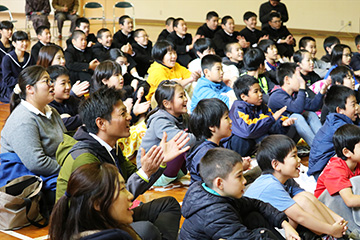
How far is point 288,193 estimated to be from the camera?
2.30m

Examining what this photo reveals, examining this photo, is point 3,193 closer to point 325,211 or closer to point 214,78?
point 325,211

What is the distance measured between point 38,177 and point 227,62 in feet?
9.91

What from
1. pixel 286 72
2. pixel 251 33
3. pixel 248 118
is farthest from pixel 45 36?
pixel 248 118

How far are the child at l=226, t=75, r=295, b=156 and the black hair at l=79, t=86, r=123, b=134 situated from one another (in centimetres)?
156

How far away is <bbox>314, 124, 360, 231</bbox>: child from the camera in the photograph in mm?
2383

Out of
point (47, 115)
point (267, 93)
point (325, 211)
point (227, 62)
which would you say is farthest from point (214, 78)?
point (325, 211)

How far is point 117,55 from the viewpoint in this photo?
15.9 ft

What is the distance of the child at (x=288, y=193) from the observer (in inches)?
84.7

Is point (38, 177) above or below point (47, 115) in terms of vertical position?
below

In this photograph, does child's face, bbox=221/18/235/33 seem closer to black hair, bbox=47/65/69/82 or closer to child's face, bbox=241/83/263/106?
child's face, bbox=241/83/263/106

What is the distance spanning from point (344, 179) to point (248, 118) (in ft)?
4.05

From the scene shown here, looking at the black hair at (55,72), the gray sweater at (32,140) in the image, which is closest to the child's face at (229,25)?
the black hair at (55,72)

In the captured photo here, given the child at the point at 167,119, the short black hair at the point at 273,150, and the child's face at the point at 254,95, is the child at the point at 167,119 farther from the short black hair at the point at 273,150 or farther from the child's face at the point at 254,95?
the short black hair at the point at 273,150

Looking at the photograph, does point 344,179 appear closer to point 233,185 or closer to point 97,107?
point 233,185
